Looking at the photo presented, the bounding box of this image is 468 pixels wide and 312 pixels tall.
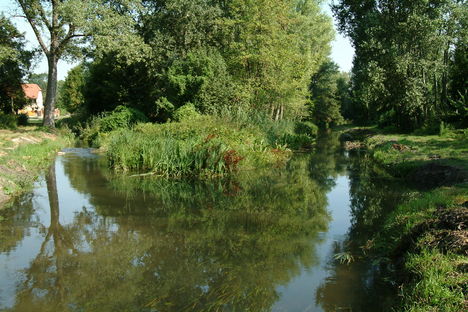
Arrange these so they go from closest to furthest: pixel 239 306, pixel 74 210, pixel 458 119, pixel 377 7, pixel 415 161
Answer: pixel 239 306, pixel 74 210, pixel 415 161, pixel 458 119, pixel 377 7

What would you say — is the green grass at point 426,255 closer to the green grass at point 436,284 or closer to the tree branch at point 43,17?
the green grass at point 436,284

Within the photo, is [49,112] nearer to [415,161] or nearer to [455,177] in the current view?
[415,161]

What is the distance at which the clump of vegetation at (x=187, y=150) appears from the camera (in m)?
14.1

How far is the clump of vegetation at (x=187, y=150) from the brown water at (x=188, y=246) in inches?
40.4

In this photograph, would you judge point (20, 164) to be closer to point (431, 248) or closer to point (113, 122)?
point (431, 248)

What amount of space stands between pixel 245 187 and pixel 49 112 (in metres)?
19.8

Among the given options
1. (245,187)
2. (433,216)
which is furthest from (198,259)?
(245,187)

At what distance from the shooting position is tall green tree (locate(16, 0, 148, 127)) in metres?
23.4

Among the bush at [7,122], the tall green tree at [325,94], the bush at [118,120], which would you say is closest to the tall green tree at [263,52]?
the bush at [118,120]

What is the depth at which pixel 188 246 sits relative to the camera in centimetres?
731

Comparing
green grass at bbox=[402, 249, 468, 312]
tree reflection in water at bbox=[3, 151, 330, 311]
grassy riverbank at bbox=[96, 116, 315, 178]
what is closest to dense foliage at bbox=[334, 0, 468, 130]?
grassy riverbank at bbox=[96, 116, 315, 178]

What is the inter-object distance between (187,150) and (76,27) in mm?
15220

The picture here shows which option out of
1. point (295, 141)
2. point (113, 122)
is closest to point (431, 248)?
point (295, 141)

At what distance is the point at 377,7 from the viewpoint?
2541cm
